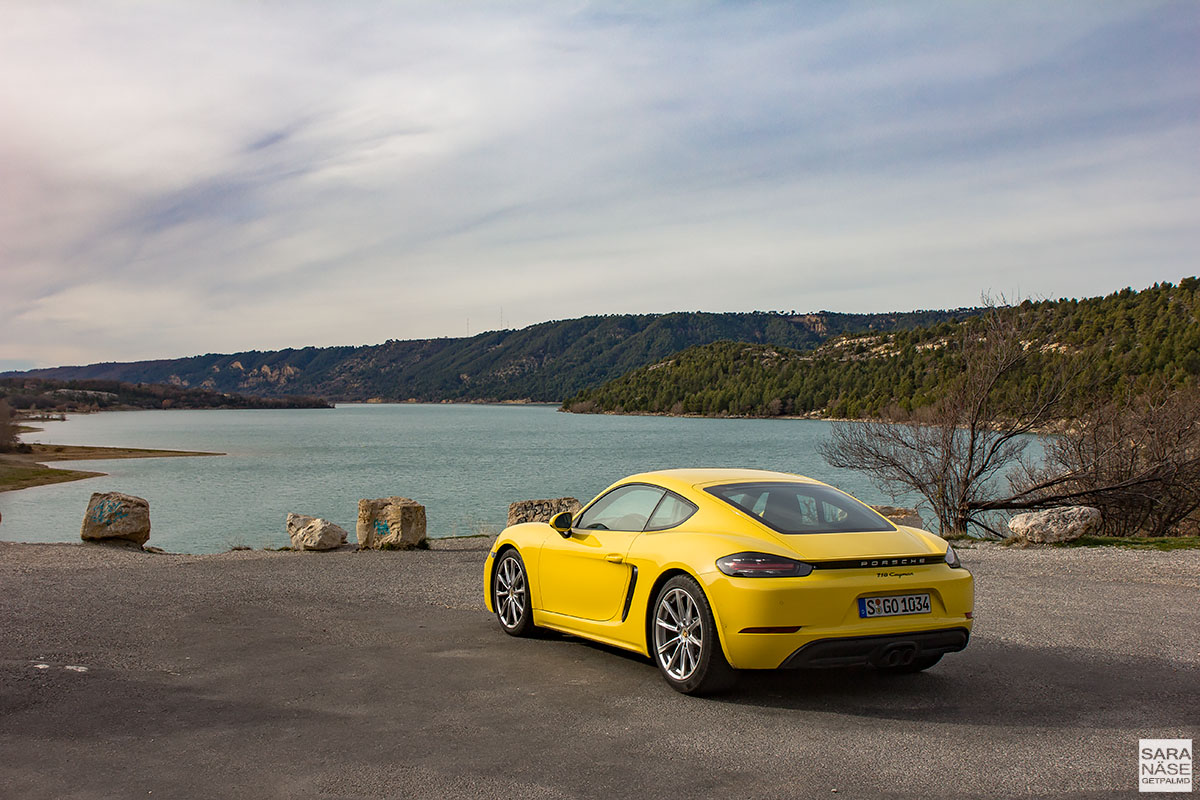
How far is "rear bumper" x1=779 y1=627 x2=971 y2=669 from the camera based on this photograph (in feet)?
18.5

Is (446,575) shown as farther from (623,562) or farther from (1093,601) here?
(1093,601)

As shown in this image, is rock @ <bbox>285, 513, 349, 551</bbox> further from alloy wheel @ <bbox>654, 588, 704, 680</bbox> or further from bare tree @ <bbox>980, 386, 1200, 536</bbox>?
bare tree @ <bbox>980, 386, 1200, 536</bbox>

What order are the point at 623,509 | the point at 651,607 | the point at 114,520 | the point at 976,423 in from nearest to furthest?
1. the point at 651,607
2. the point at 623,509
3. the point at 114,520
4. the point at 976,423

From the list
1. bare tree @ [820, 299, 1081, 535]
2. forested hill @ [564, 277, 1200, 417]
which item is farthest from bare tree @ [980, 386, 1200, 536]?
forested hill @ [564, 277, 1200, 417]

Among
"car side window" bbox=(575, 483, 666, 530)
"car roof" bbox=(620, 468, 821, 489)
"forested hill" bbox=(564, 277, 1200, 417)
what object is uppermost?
"forested hill" bbox=(564, 277, 1200, 417)

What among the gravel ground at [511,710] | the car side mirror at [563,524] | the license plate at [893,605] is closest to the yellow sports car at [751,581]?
the license plate at [893,605]

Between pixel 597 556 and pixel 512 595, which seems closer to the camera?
pixel 597 556

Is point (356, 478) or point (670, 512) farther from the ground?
point (670, 512)

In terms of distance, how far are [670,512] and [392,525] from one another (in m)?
10.6

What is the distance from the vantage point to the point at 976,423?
22.1 metres

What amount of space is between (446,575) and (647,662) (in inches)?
225

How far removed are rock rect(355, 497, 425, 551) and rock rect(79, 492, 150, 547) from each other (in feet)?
13.5

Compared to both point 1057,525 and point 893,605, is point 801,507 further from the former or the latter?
point 1057,525

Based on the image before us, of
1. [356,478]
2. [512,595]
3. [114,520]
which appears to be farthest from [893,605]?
[356,478]
